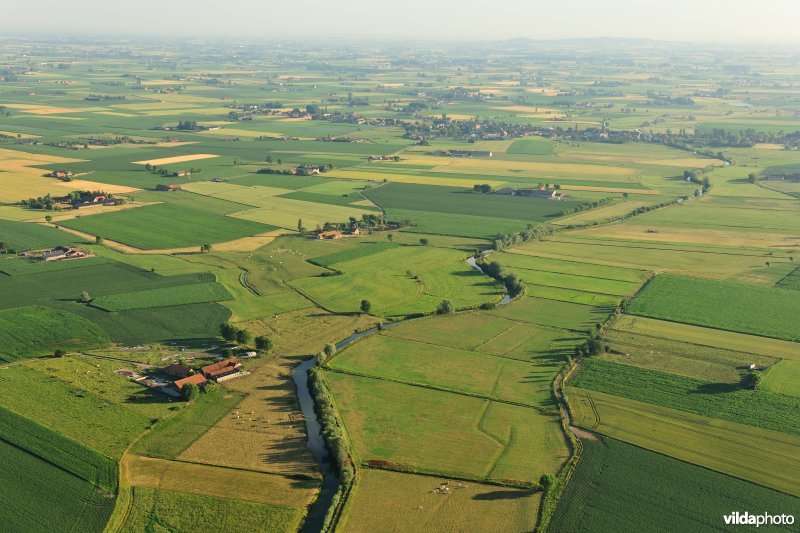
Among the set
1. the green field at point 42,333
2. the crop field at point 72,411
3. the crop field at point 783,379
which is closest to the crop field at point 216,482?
the crop field at point 72,411

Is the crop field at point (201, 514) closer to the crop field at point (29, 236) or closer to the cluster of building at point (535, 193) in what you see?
the crop field at point (29, 236)

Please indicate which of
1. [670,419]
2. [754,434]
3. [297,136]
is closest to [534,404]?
[670,419]

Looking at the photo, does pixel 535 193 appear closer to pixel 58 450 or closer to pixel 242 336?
pixel 242 336

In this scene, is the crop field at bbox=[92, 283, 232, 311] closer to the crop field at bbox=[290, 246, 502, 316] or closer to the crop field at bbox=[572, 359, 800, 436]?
the crop field at bbox=[290, 246, 502, 316]

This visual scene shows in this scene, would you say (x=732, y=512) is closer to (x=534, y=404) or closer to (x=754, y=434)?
(x=754, y=434)

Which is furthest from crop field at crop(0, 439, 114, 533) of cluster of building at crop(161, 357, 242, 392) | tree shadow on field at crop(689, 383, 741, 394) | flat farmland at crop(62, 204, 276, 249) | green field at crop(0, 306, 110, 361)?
flat farmland at crop(62, 204, 276, 249)

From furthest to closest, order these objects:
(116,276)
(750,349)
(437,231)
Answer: (437,231) < (116,276) < (750,349)
